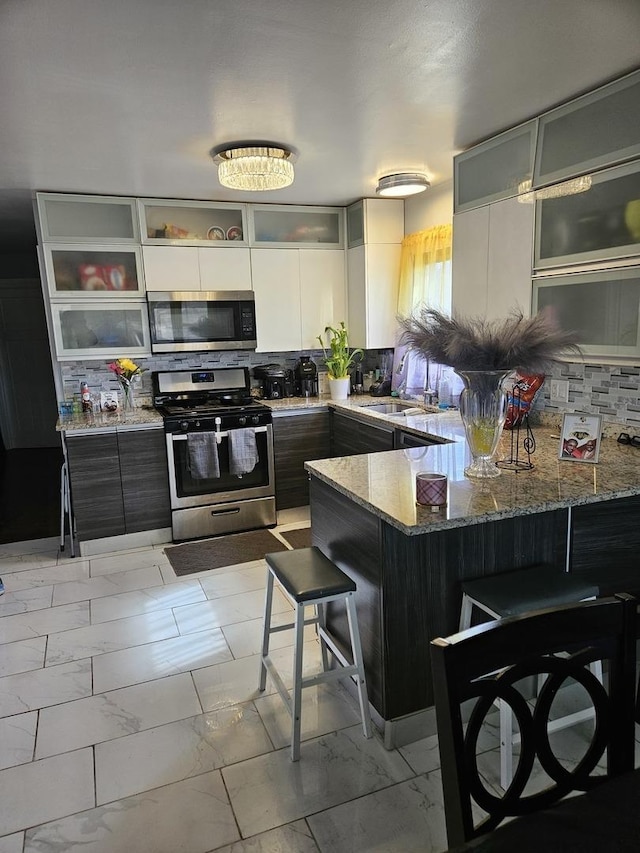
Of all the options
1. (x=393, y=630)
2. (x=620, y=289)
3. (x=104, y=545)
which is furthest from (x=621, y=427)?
(x=104, y=545)

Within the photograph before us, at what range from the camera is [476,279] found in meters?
3.18

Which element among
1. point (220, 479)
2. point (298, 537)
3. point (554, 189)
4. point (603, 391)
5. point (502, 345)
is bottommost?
point (298, 537)

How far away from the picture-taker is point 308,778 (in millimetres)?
1875

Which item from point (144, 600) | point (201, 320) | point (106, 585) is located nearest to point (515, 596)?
point (144, 600)

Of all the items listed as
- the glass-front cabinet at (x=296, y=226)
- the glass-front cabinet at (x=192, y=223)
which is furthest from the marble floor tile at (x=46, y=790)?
the glass-front cabinet at (x=296, y=226)

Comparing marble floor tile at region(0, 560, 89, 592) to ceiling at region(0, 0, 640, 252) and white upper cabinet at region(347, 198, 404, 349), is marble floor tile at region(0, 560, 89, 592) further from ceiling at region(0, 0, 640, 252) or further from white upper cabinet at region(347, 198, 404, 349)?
white upper cabinet at region(347, 198, 404, 349)

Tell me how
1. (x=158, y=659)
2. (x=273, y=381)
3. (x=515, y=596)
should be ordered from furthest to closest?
(x=273, y=381) → (x=158, y=659) → (x=515, y=596)

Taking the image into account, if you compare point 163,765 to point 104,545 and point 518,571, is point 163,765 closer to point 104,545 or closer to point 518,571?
point 518,571

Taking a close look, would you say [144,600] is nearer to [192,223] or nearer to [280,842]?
[280,842]

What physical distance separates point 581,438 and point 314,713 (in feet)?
5.09

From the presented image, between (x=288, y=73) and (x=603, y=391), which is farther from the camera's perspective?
(x=603, y=391)

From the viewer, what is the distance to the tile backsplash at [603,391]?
106 inches

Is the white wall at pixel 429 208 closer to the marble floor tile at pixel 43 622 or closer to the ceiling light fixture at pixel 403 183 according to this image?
the ceiling light fixture at pixel 403 183

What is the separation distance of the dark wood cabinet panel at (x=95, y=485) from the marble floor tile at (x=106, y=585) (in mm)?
457
